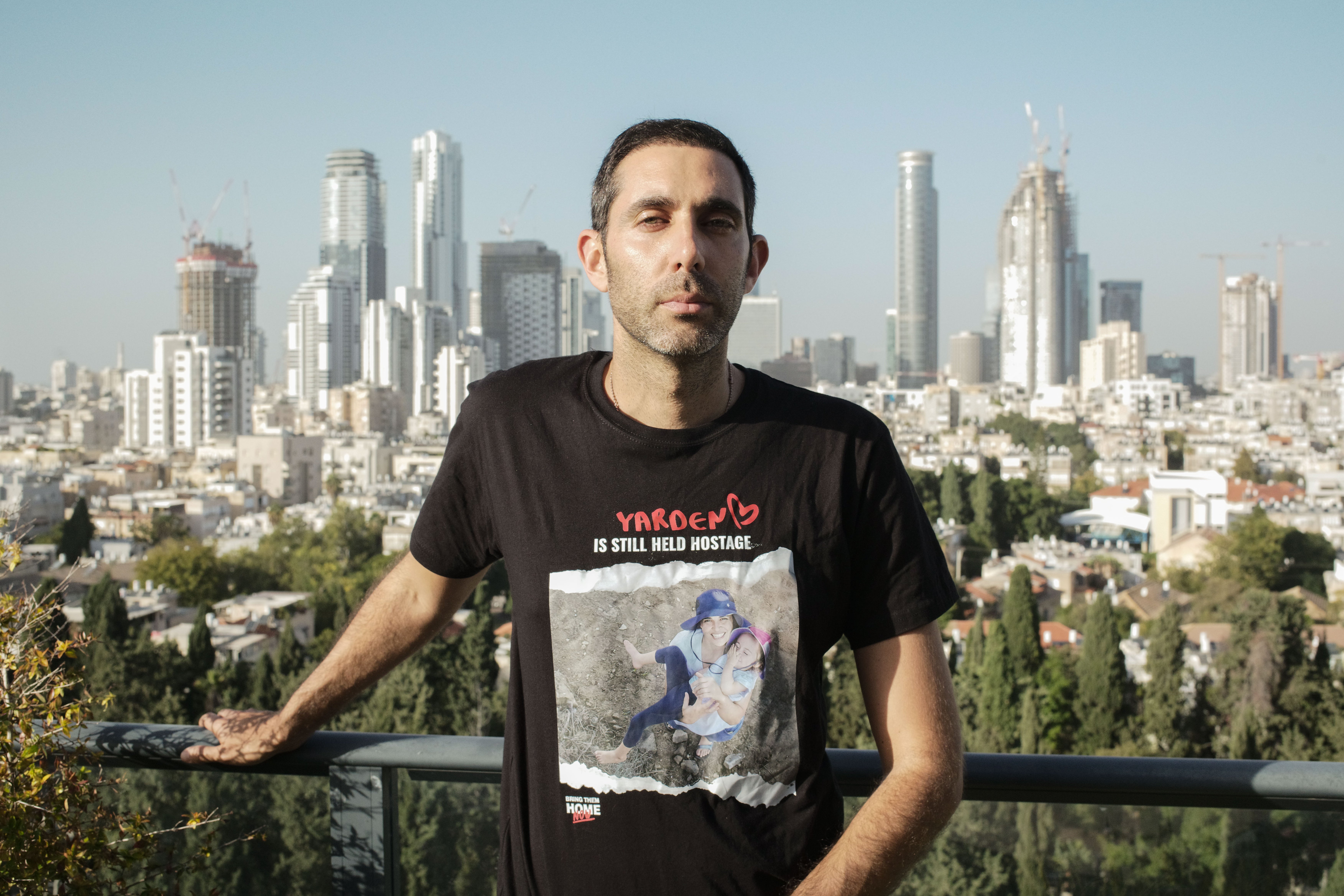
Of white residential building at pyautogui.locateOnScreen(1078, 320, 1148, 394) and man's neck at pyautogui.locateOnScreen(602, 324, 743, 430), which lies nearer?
man's neck at pyautogui.locateOnScreen(602, 324, 743, 430)

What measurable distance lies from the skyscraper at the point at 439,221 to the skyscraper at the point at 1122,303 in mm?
49814

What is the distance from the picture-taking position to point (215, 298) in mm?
71938

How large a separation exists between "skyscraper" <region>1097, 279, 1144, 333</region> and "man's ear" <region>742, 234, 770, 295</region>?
312ft

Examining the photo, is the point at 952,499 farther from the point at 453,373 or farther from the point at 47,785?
the point at 453,373

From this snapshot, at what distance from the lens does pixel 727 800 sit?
3.19ft

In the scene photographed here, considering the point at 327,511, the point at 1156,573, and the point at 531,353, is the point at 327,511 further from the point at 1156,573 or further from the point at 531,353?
the point at 531,353

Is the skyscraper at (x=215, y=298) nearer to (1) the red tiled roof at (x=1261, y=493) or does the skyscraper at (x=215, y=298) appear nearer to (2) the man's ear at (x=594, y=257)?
(1) the red tiled roof at (x=1261, y=493)

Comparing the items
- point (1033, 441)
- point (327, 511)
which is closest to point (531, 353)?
point (1033, 441)

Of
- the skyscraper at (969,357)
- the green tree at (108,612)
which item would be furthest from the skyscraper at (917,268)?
the green tree at (108,612)

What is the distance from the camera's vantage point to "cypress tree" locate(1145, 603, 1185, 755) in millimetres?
11328

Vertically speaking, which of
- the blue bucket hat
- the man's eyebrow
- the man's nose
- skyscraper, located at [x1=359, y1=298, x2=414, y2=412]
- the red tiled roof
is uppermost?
skyscraper, located at [x1=359, y1=298, x2=414, y2=412]

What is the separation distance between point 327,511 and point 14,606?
31515 millimetres

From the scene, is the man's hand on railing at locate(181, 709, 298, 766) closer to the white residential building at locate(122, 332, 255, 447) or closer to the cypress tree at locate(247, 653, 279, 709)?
the cypress tree at locate(247, 653, 279, 709)

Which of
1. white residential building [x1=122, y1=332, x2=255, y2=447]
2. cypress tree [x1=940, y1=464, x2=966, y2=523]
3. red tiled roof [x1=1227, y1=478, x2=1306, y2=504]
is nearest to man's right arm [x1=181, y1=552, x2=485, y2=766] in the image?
cypress tree [x1=940, y1=464, x2=966, y2=523]
